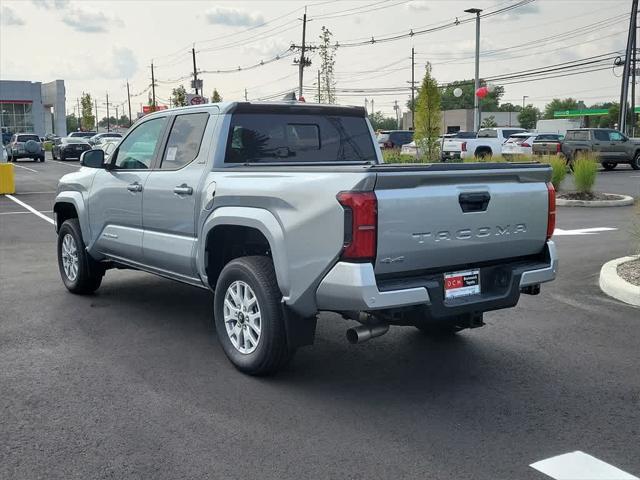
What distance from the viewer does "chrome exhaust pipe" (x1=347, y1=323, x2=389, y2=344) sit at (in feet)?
15.0

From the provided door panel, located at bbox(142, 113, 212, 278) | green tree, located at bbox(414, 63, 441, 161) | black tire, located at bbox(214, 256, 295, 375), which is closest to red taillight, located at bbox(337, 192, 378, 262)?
black tire, located at bbox(214, 256, 295, 375)

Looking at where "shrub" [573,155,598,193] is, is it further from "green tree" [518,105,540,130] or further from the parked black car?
"green tree" [518,105,540,130]

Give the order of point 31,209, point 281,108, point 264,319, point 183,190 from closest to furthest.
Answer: point 264,319
point 183,190
point 281,108
point 31,209

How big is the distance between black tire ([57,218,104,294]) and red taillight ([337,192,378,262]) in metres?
4.17

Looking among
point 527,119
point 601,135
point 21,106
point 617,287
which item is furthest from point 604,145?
point 527,119

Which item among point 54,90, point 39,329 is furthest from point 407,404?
point 54,90

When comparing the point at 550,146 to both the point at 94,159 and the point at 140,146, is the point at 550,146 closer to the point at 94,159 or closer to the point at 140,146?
the point at 140,146

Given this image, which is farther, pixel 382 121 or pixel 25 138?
pixel 382 121

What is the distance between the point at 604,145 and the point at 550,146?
276 centimetres

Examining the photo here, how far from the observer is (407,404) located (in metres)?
4.57

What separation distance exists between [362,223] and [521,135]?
29.5 m

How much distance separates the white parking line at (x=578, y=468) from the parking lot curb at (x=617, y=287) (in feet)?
12.7

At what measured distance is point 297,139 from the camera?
607 cm

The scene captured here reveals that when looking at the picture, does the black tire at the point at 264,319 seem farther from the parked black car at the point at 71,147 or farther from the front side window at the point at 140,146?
the parked black car at the point at 71,147
